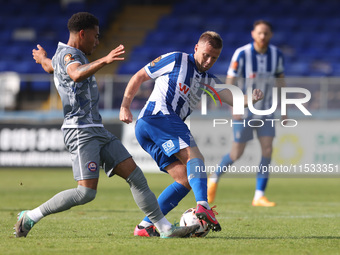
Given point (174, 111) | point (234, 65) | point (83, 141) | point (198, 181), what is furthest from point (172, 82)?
point (234, 65)

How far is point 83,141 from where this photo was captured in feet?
16.2

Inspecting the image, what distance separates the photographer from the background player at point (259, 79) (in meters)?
8.52

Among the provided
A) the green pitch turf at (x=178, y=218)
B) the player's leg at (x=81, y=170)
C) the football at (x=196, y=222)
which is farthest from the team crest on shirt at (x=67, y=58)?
the football at (x=196, y=222)

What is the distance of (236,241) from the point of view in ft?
16.7

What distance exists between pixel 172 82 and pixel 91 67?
1.11 metres

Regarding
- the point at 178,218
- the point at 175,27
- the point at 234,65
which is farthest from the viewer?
the point at 175,27

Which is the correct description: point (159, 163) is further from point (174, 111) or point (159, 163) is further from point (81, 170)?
point (81, 170)

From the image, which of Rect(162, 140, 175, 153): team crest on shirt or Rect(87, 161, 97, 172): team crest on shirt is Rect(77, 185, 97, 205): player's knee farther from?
Rect(162, 140, 175, 153): team crest on shirt

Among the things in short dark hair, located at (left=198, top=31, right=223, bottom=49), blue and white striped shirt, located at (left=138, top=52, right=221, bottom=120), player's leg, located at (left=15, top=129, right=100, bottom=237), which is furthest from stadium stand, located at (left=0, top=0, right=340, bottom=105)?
player's leg, located at (left=15, top=129, right=100, bottom=237)

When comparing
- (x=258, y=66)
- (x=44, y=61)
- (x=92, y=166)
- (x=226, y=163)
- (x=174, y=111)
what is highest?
(x=258, y=66)

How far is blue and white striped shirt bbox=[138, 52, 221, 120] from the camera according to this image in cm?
550

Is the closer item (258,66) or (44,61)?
(44,61)

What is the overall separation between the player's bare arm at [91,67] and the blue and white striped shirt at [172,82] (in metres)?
0.88

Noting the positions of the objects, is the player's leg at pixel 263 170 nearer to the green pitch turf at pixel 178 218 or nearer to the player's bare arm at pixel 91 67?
the green pitch turf at pixel 178 218
